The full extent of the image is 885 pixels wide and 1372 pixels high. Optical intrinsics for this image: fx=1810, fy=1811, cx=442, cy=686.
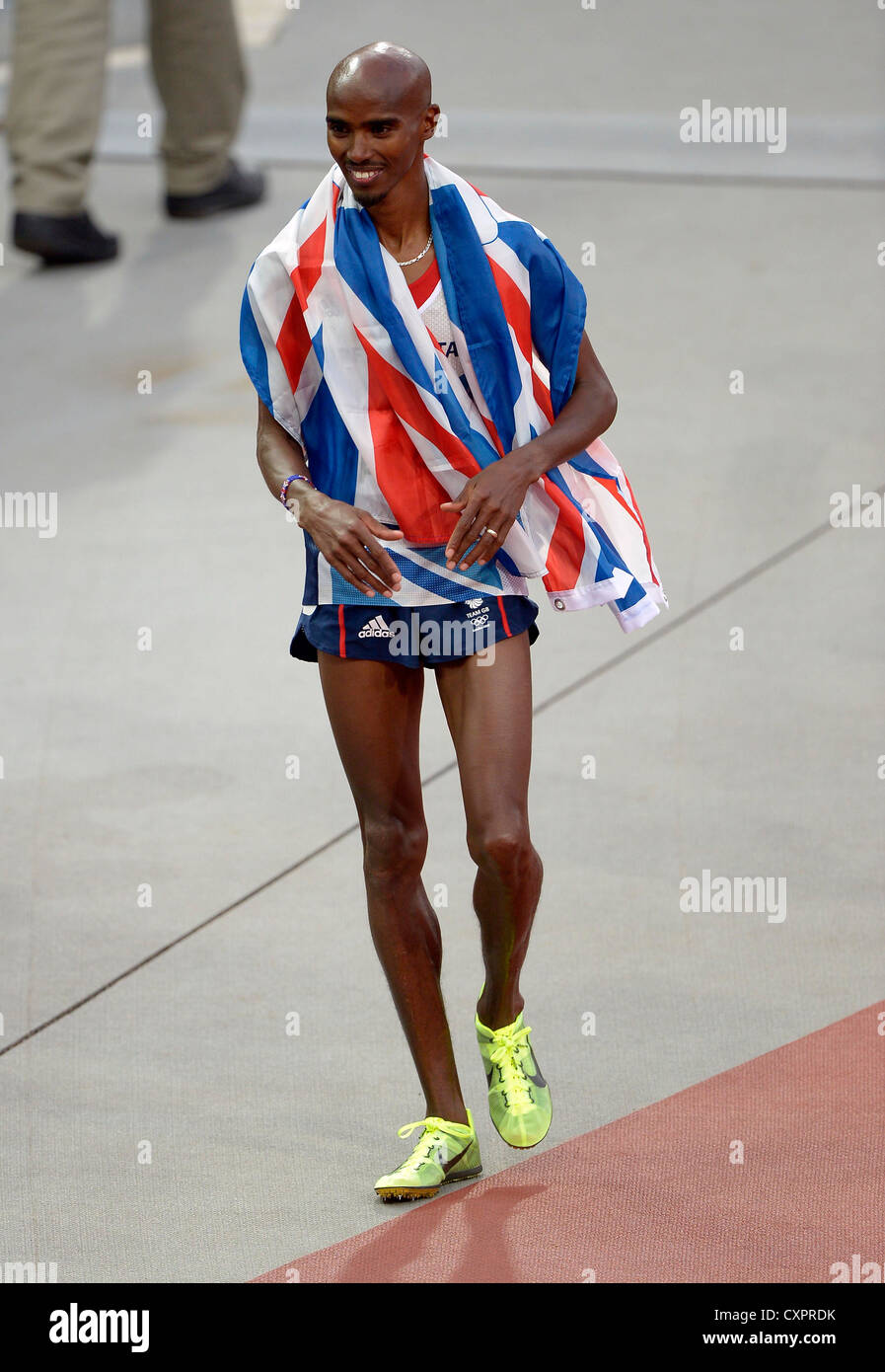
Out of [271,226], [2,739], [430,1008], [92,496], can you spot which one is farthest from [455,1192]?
[271,226]

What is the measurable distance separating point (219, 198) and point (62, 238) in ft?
3.19

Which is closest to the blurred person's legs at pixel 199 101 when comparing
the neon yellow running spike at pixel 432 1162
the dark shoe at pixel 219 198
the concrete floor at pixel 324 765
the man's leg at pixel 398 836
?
the dark shoe at pixel 219 198

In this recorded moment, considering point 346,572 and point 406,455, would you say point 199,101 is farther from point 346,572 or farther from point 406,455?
point 346,572

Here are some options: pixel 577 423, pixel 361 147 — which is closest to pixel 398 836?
pixel 577 423

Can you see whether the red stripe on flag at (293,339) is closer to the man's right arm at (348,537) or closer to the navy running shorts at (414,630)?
the man's right arm at (348,537)

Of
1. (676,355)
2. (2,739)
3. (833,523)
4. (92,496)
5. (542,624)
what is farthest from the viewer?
(676,355)

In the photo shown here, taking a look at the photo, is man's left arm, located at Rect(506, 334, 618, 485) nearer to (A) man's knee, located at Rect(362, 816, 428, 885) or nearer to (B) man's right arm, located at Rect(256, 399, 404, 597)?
(B) man's right arm, located at Rect(256, 399, 404, 597)

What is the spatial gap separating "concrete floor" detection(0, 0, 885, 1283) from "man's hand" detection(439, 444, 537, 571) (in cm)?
124

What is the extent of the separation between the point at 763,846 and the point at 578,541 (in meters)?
1.47

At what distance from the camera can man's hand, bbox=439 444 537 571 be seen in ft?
9.89

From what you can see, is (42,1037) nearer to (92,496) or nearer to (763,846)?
(763,846)

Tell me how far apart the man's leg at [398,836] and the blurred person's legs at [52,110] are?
223 inches

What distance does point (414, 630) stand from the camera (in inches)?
125

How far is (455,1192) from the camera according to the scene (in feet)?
11.1
